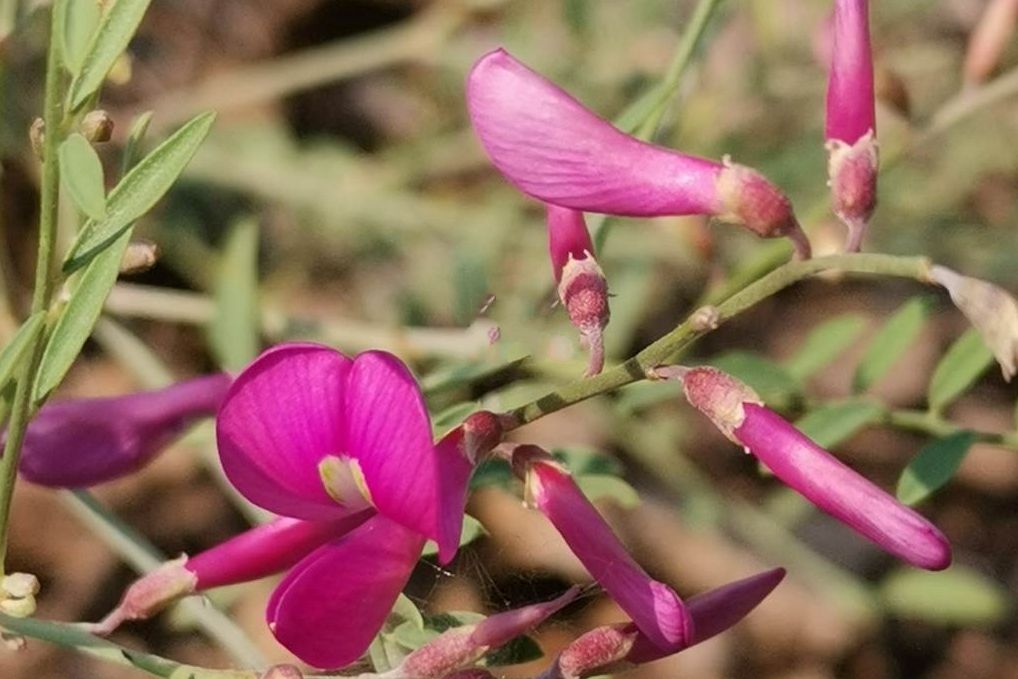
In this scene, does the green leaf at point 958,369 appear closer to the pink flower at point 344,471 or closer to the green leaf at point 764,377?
the green leaf at point 764,377

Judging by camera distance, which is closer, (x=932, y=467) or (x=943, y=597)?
(x=932, y=467)

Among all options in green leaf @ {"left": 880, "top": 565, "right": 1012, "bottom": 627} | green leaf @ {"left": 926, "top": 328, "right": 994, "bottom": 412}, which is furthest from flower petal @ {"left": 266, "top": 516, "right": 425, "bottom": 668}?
green leaf @ {"left": 880, "top": 565, "right": 1012, "bottom": 627}

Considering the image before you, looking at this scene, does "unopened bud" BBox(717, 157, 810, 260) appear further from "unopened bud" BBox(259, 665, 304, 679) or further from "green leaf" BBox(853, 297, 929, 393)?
"green leaf" BBox(853, 297, 929, 393)

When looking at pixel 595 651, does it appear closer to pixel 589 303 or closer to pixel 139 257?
pixel 589 303

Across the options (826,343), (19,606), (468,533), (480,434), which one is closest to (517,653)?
(468,533)

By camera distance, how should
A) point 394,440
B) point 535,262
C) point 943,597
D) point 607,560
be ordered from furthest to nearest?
point 943,597
point 535,262
point 607,560
point 394,440

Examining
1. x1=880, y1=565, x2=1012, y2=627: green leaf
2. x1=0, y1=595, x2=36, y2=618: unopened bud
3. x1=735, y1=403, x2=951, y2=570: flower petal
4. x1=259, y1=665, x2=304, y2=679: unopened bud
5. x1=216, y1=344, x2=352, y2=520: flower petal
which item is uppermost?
x1=216, y1=344, x2=352, y2=520: flower petal
